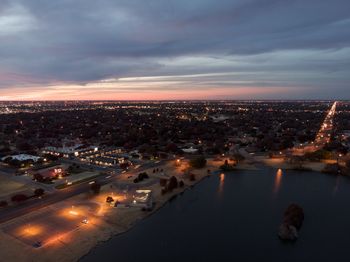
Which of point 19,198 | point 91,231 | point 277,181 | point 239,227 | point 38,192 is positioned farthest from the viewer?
point 277,181

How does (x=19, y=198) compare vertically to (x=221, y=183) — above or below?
above

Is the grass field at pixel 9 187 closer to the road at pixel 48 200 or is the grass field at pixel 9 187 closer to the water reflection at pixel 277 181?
the road at pixel 48 200

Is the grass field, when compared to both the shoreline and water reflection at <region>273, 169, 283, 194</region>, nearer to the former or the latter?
the shoreline

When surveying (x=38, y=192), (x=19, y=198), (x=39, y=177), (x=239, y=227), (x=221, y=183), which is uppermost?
(x=39, y=177)

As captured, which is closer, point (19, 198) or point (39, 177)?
point (19, 198)

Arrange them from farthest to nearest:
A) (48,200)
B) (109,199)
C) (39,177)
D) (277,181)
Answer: (277,181) → (39,177) → (109,199) → (48,200)

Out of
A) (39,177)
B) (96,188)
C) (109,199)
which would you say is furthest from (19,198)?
(109,199)

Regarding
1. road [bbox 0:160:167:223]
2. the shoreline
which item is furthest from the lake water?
road [bbox 0:160:167:223]

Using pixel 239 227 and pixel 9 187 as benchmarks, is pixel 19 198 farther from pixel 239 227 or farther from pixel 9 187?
pixel 239 227

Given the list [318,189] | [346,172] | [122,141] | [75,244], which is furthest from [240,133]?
[75,244]

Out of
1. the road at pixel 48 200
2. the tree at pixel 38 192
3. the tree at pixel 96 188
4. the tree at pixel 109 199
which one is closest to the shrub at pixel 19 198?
the road at pixel 48 200
